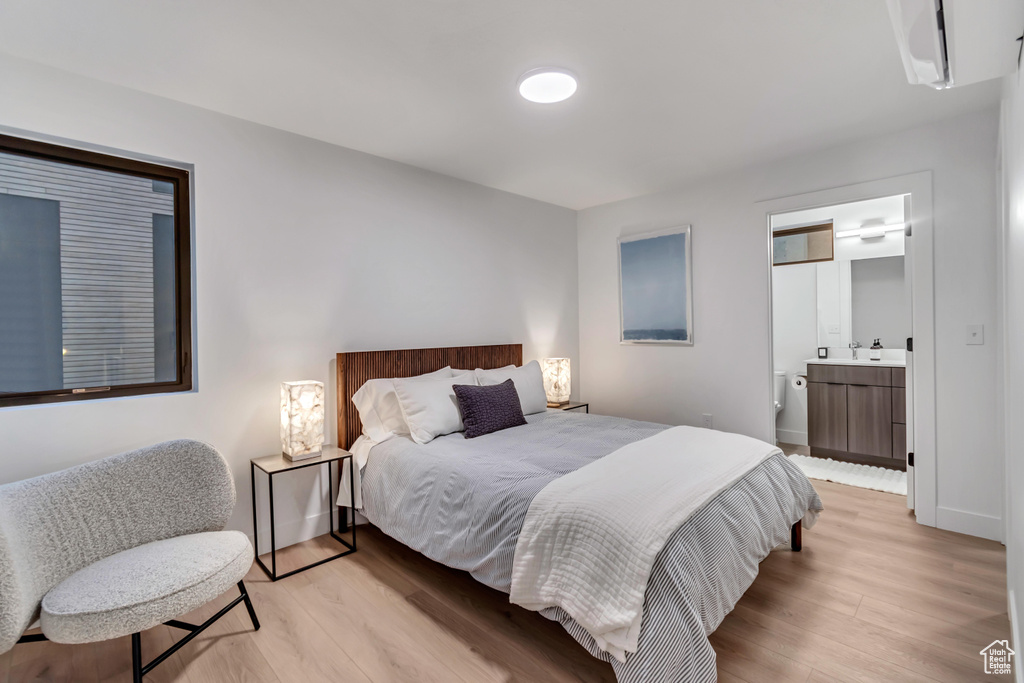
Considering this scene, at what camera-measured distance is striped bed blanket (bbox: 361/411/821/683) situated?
1.50 meters

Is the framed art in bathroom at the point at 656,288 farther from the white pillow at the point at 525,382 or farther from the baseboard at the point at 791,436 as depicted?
the baseboard at the point at 791,436

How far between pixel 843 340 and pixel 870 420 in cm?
94

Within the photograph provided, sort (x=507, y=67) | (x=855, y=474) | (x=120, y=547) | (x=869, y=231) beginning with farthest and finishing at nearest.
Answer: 1. (x=869, y=231)
2. (x=855, y=474)
3. (x=507, y=67)
4. (x=120, y=547)

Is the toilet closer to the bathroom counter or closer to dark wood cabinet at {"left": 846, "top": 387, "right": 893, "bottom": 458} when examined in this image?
the bathroom counter

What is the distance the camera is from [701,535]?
1729mm

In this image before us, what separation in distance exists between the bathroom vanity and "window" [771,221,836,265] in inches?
41.2

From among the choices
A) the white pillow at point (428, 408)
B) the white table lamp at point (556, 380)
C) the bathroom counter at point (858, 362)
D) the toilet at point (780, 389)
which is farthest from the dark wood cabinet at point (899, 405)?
the white pillow at point (428, 408)

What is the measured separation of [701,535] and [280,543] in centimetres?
243

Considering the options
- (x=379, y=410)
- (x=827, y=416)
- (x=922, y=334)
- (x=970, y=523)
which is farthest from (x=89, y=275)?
(x=827, y=416)

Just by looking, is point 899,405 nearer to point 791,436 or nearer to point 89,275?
point 791,436

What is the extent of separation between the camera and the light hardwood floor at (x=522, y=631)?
177 cm

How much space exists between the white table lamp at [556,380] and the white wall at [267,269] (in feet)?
2.35

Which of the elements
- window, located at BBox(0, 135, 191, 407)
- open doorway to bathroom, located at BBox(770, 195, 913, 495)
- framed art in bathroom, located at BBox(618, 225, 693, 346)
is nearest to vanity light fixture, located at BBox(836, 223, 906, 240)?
open doorway to bathroom, located at BBox(770, 195, 913, 495)

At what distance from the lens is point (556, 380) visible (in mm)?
4227
